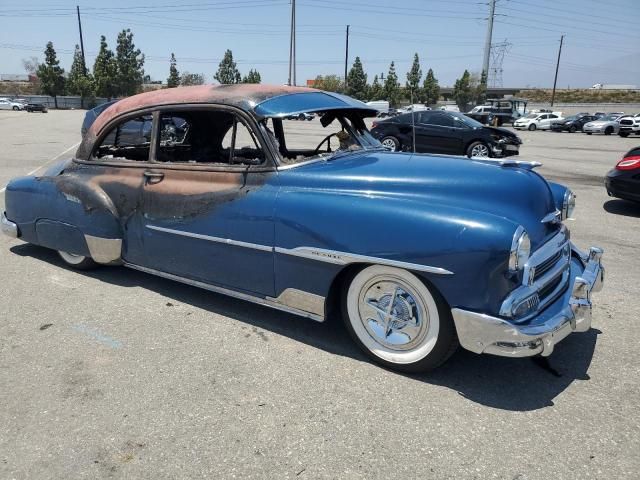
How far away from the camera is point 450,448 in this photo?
2357 millimetres

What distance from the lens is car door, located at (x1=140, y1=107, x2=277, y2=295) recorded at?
3.33 meters

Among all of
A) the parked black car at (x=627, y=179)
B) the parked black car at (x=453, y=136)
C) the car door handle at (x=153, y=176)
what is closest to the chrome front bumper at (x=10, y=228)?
the car door handle at (x=153, y=176)

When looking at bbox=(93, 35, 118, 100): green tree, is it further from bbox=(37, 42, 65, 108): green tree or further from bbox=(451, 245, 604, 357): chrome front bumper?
bbox=(451, 245, 604, 357): chrome front bumper

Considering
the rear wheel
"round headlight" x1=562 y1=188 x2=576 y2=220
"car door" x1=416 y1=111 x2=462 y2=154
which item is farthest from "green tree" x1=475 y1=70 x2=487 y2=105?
"round headlight" x1=562 y1=188 x2=576 y2=220

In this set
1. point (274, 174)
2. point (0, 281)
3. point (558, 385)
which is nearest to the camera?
point (558, 385)

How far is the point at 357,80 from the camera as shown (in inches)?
2926

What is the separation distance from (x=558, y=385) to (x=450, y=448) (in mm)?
938

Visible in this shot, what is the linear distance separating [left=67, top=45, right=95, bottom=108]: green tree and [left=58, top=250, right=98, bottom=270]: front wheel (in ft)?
224

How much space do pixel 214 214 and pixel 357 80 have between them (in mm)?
74890

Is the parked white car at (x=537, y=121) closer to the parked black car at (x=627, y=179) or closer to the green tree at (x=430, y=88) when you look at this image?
the parked black car at (x=627, y=179)

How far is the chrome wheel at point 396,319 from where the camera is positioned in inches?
111

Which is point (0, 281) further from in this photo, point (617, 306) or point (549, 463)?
point (617, 306)

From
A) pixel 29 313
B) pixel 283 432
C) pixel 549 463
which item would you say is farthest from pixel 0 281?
pixel 549 463

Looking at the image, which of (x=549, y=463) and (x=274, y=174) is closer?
(x=549, y=463)
